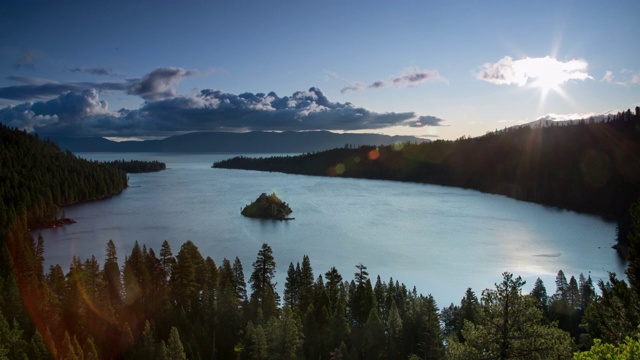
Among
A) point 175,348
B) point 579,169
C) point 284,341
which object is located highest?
point 579,169

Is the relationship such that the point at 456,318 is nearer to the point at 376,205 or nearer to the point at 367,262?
the point at 367,262

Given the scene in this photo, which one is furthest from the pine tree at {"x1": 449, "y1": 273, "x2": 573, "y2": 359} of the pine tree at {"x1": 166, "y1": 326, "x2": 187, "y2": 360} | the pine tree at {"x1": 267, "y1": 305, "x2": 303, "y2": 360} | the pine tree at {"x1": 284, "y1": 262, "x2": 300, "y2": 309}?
the pine tree at {"x1": 284, "y1": 262, "x2": 300, "y2": 309}

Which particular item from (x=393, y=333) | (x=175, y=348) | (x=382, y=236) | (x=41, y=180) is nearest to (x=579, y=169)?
(x=382, y=236)

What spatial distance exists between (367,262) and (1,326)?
4906 centimetres

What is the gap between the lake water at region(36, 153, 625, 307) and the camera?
64125 mm

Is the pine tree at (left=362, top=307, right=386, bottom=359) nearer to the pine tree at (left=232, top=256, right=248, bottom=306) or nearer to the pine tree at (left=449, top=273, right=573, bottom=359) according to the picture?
the pine tree at (left=232, top=256, right=248, bottom=306)

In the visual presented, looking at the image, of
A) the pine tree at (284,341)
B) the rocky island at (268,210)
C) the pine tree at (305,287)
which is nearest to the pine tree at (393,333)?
the pine tree at (284,341)

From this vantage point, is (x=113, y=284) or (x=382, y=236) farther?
(x=382, y=236)

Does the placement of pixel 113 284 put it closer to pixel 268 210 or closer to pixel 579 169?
pixel 268 210

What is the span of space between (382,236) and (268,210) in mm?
32510

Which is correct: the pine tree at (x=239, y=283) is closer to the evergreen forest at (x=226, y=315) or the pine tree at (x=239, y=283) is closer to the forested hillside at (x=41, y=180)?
the evergreen forest at (x=226, y=315)

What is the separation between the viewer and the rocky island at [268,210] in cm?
10779

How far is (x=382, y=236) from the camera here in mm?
88312

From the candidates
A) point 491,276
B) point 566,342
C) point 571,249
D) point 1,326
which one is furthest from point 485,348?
point 571,249
